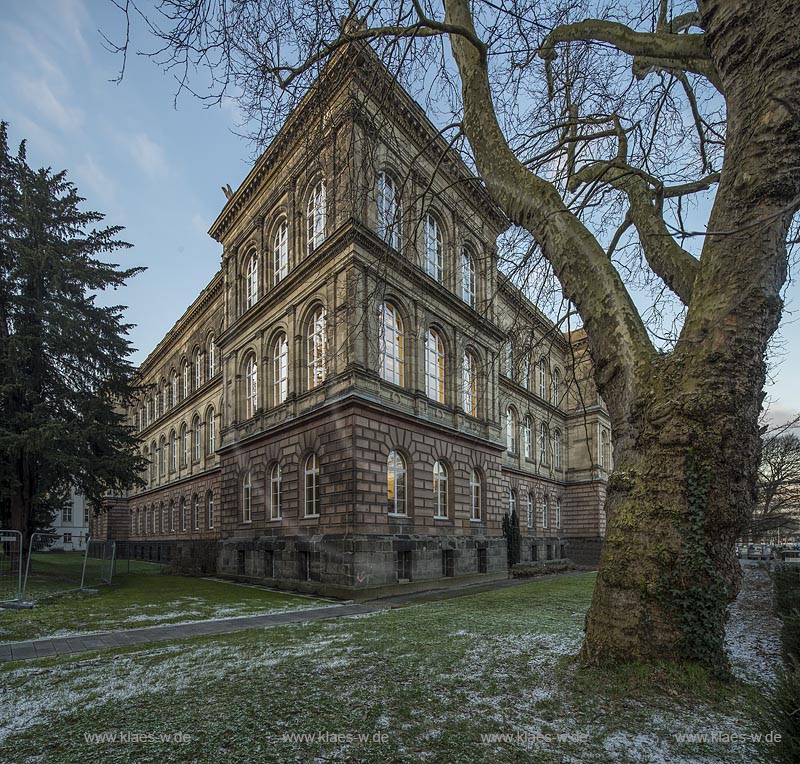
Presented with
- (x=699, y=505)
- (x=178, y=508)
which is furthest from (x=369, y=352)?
(x=178, y=508)

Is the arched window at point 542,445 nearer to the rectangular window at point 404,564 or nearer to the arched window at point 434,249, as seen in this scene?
the arched window at point 434,249

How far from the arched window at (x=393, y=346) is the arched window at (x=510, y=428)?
16.2 m

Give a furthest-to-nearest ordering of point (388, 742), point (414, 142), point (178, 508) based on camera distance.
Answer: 1. point (178, 508)
2. point (414, 142)
3. point (388, 742)

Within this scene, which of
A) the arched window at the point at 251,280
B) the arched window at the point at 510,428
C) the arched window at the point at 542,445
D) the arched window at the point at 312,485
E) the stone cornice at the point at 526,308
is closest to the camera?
the stone cornice at the point at 526,308

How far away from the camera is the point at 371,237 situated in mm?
17781

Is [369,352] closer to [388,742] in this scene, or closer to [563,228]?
[563,228]

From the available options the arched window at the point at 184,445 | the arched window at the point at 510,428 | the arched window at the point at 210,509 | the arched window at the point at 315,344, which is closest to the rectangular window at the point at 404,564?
the arched window at the point at 315,344

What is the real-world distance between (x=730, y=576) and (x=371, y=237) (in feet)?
49.6

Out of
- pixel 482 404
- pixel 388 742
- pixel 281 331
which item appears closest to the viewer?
pixel 388 742

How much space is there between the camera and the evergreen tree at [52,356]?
18891mm

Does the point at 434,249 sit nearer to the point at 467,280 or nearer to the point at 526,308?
the point at 467,280

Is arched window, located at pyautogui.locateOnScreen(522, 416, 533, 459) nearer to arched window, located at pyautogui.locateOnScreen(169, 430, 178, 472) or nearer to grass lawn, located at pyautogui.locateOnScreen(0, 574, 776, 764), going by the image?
arched window, located at pyautogui.locateOnScreen(169, 430, 178, 472)

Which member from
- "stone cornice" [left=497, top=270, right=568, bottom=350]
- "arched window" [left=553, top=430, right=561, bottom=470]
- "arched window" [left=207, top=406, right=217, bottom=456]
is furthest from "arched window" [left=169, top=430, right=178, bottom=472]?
"stone cornice" [left=497, top=270, right=568, bottom=350]

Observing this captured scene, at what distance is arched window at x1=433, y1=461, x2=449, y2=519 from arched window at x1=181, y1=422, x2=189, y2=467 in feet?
77.9
